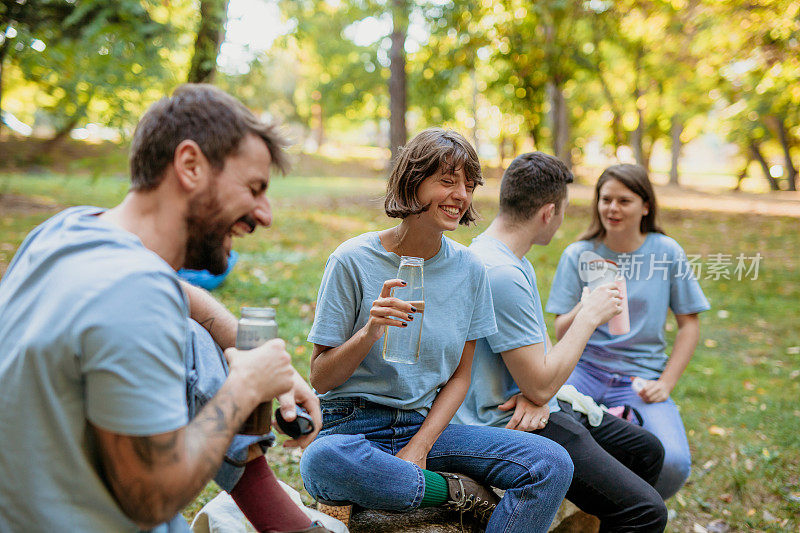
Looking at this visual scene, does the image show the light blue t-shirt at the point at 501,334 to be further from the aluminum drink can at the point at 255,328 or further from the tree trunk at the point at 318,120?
the tree trunk at the point at 318,120

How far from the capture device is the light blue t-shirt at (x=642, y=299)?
12.4 feet

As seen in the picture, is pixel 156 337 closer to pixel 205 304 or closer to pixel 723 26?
pixel 205 304

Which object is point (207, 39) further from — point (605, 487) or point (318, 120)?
point (318, 120)

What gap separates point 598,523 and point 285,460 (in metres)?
1.94

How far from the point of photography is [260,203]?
1.75m

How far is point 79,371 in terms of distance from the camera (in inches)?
54.9

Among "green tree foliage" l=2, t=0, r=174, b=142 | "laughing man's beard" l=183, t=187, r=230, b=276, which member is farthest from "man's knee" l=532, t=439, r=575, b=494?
"green tree foliage" l=2, t=0, r=174, b=142

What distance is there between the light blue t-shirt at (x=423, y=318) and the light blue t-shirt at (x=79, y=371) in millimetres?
1086

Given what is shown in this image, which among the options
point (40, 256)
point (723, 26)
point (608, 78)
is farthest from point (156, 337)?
point (608, 78)

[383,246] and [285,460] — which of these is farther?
[285,460]

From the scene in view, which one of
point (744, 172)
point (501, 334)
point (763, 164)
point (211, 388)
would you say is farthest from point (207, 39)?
point (744, 172)

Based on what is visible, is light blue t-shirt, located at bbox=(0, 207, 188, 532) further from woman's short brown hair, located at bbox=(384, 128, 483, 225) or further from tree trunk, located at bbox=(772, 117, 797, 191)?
tree trunk, located at bbox=(772, 117, 797, 191)

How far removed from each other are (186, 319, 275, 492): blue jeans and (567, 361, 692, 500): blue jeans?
2.29m

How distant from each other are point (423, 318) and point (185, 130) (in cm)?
128
